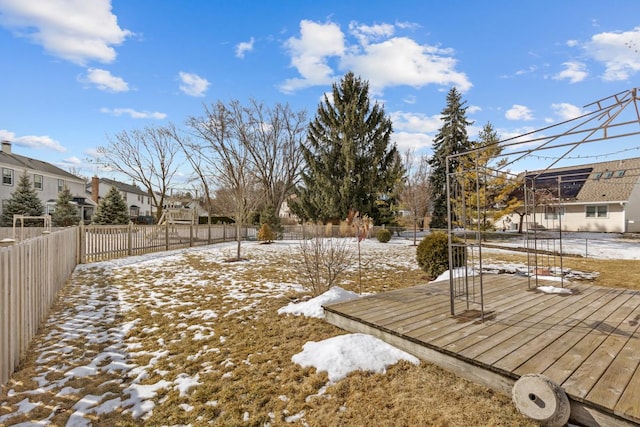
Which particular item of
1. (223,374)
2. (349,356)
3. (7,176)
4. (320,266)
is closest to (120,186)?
(7,176)

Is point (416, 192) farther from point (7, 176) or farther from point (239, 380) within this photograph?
point (7, 176)

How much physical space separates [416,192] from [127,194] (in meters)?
40.5

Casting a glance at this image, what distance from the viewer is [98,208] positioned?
88.4 feet

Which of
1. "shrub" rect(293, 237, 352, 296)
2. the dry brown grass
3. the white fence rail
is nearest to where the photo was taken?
the dry brown grass

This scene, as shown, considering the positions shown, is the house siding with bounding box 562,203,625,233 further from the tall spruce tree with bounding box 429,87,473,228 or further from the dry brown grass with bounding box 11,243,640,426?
the dry brown grass with bounding box 11,243,640,426

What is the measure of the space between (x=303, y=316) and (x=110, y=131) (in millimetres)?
32126

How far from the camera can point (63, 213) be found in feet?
84.2

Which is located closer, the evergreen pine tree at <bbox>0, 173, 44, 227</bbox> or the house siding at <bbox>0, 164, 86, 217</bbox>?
the evergreen pine tree at <bbox>0, 173, 44, 227</bbox>

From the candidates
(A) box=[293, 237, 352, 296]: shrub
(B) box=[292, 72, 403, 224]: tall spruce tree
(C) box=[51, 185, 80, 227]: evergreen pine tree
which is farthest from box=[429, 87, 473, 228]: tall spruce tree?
(C) box=[51, 185, 80, 227]: evergreen pine tree

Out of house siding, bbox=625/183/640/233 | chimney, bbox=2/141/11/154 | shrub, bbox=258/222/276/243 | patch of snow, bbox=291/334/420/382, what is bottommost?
patch of snow, bbox=291/334/420/382

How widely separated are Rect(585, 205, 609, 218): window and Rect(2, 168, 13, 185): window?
4921cm

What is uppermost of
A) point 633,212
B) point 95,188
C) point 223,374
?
point 95,188

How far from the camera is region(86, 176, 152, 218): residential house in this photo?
3734 centimetres

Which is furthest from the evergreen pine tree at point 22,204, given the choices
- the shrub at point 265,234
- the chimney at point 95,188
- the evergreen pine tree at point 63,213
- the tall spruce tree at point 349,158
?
the tall spruce tree at point 349,158
